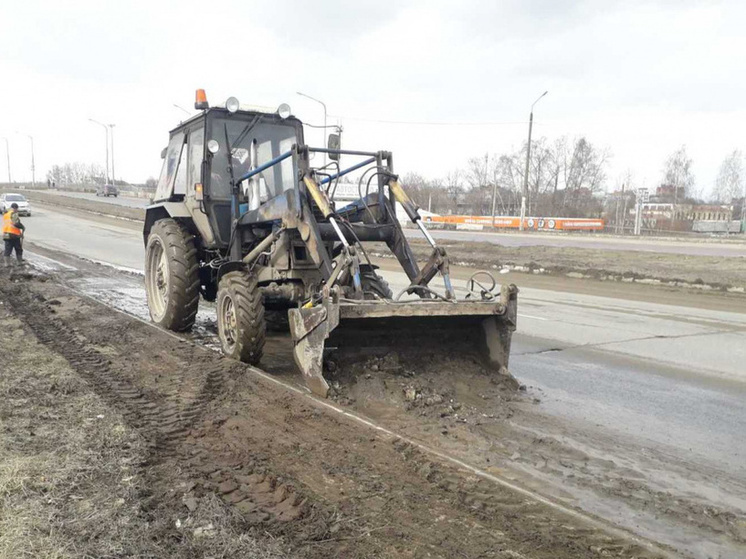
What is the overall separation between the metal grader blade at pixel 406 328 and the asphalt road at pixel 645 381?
73 centimetres

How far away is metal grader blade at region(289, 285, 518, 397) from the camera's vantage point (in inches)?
213

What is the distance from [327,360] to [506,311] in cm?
175

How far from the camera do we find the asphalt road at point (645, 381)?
4766mm

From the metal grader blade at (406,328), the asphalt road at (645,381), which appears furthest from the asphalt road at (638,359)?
the metal grader blade at (406,328)

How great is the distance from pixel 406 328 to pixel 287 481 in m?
2.49

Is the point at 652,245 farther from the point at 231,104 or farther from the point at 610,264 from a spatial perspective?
the point at 231,104

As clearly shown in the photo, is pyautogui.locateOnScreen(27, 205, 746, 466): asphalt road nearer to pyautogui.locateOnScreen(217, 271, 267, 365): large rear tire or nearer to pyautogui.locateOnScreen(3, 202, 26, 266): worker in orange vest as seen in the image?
pyautogui.locateOnScreen(217, 271, 267, 365): large rear tire

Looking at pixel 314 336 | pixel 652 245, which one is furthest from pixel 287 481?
pixel 652 245

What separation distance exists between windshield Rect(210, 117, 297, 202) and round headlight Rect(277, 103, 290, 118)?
0.20 metres

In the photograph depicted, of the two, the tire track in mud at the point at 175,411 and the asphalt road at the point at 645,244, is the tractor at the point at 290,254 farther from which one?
the asphalt road at the point at 645,244

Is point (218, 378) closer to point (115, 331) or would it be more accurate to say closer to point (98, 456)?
point (98, 456)

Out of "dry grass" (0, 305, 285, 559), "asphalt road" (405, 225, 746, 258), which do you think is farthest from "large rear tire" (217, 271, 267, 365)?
"asphalt road" (405, 225, 746, 258)

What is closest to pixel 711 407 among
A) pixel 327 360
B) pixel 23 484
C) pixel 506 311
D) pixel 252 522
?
pixel 506 311

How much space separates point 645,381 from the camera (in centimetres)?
691
